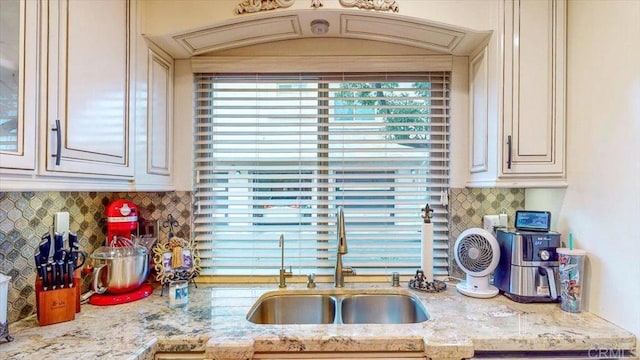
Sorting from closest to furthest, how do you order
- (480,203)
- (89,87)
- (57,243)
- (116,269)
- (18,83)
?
(18,83) < (89,87) < (57,243) < (116,269) < (480,203)

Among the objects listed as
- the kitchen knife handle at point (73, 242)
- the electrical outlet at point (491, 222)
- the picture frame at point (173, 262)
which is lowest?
the picture frame at point (173, 262)

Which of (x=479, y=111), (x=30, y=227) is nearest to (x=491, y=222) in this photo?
(x=479, y=111)

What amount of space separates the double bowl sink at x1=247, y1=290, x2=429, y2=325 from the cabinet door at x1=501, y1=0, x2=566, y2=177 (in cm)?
82

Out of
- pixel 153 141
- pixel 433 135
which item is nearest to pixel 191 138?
pixel 153 141

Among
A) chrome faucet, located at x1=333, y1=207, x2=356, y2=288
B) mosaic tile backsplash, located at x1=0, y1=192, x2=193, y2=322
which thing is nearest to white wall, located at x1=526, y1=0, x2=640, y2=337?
chrome faucet, located at x1=333, y1=207, x2=356, y2=288

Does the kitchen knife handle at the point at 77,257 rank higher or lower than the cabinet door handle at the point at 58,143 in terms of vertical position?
lower

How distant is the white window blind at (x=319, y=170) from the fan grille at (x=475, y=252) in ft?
0.86

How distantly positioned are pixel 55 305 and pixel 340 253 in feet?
3.84

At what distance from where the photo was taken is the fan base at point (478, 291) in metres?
1.55

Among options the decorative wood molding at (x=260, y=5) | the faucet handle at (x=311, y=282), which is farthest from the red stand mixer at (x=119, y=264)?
the decorative wood molding at (x=260, y=5)

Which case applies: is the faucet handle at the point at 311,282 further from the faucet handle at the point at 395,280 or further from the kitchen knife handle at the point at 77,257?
the kitchen knife handle at the point at 77,257

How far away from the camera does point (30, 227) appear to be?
1.31 m

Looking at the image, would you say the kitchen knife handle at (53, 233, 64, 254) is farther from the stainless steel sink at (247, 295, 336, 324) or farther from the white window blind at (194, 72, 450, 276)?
the stainless steel sink at (247, 295, 336, 324)

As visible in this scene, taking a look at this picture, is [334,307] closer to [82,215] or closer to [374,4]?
[82,215]
